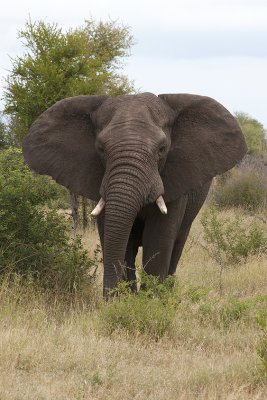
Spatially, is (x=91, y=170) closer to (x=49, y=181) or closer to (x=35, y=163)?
(x=35, y=163)

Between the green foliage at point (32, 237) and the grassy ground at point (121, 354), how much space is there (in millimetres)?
415

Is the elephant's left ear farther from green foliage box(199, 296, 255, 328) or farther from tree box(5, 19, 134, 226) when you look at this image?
tree box(5, 19, 134, 226)

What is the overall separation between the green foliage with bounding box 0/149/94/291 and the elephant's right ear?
0.68 metres

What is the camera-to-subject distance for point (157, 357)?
17.9ft

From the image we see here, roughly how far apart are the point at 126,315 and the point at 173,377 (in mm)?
1289

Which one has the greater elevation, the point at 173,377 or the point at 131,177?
the point at 131,177

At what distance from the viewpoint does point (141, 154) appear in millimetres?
6191

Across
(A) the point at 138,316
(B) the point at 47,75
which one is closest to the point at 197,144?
(A) the point at 138,316

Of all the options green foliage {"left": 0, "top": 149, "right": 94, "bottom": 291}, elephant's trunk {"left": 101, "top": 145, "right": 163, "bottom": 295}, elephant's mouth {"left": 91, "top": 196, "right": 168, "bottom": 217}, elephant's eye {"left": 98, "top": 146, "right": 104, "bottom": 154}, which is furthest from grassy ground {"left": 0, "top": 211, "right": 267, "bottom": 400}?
elephant's eye {"left": 98, "top": 146, "right": 104, "bottom": 154}

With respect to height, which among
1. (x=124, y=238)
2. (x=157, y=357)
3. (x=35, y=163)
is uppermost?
(x=35, y=163)

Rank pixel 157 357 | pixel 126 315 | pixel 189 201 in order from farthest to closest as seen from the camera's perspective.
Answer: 1. pixel 189 201
2. pixel 126 315
3. pixel 157 357

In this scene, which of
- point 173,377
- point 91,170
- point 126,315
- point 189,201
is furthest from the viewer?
point 189,201

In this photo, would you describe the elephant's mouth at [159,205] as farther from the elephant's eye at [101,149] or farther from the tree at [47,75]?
the tree at [47,75]

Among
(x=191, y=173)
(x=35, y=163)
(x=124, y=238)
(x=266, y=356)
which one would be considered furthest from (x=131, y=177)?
(x=266, y=356)
